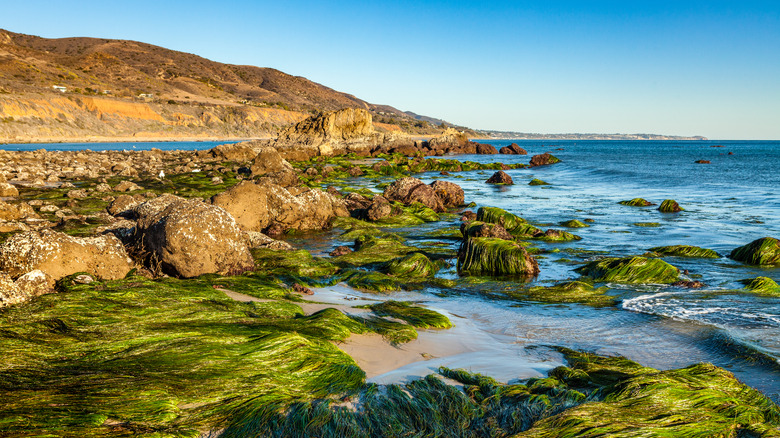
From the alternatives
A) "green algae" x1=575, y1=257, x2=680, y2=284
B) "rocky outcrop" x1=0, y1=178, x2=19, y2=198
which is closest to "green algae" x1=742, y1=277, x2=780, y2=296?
"green algae" x1=575, y1=257, x2=680, y2=284

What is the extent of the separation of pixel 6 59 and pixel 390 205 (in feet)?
310

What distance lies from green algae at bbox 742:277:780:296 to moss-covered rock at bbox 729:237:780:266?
1.68 m

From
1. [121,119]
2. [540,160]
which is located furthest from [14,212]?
[121,119]

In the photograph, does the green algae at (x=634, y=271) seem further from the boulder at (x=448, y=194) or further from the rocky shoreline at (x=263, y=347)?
the boulder at (x=448, y=194)

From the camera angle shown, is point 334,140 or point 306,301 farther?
point 334,140

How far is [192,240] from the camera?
6.42 meters

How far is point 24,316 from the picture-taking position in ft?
12.9

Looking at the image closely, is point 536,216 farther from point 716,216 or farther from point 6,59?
point 6,59

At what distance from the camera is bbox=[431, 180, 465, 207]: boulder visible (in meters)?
15.8

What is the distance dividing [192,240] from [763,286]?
26.4ft

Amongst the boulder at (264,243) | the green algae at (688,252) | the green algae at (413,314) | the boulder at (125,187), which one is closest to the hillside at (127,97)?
the boulder at (125,187)

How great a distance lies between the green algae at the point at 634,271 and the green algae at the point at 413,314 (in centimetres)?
336

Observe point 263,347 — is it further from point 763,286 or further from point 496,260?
point 763,286

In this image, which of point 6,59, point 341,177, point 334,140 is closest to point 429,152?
point 334,140
